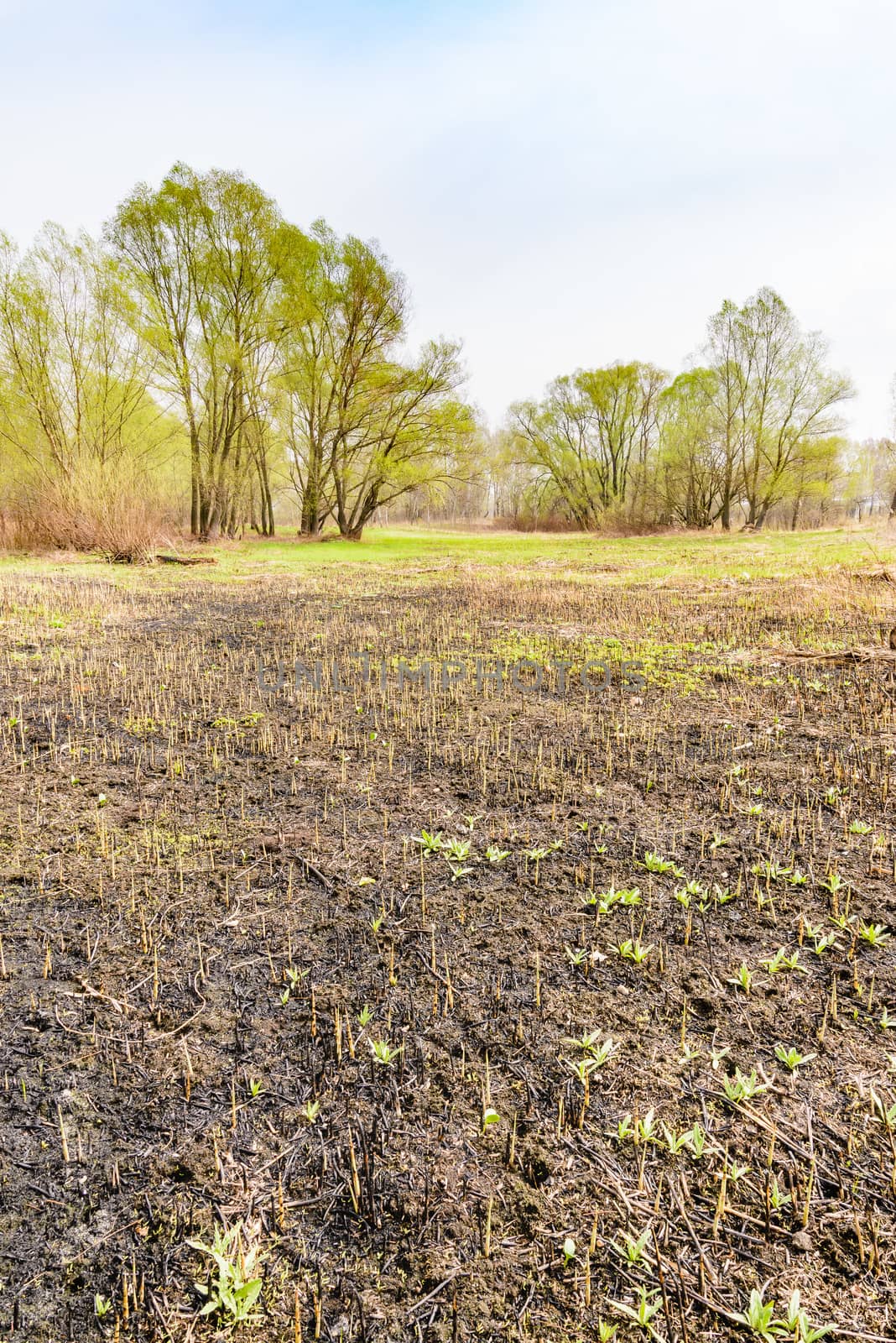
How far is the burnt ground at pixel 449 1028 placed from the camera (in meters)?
1.61

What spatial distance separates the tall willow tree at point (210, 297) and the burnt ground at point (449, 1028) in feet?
88.6

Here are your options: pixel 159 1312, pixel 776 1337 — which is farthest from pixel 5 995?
pixel 776 1337

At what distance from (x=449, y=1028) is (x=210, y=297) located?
33575mm

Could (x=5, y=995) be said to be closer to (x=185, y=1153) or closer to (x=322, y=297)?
(x=185, y=1153)

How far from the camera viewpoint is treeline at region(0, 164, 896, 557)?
23.4 m

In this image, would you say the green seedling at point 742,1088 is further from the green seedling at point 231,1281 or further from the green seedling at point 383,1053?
the green seedling at point 231,1281

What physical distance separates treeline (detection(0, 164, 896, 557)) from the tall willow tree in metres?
0.08

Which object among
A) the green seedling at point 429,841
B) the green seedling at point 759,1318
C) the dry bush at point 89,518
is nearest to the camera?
the green seedling at point 759,1318

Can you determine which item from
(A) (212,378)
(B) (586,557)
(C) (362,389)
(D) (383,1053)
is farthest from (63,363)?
(D) (383,1053)

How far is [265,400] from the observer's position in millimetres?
31156

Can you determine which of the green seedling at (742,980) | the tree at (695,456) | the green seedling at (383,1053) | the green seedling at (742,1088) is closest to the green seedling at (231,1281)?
the green seedling at (383,1053)

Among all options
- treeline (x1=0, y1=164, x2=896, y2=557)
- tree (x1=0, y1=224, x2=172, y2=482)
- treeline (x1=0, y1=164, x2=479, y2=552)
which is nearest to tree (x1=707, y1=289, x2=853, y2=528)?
treeline (x1=0, y1=164, x2=896, y2=557)

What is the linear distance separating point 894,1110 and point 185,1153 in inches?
85.5

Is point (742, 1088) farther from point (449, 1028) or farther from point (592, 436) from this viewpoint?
point (592, 436)
